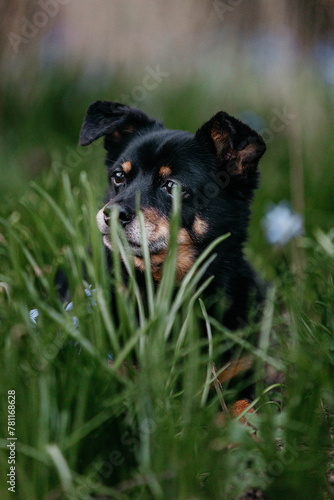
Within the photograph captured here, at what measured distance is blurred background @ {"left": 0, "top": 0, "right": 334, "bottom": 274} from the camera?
3281 mm

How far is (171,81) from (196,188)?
3.40m

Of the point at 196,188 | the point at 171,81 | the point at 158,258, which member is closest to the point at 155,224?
the point at 158,258

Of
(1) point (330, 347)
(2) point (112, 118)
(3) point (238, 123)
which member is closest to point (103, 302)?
(1) point (330, 347)

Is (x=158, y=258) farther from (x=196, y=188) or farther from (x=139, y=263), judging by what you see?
(x=196, y=188)

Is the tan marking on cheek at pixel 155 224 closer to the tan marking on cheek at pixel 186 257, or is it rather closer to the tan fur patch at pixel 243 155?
the tan marking on cheek at pixel 186 257

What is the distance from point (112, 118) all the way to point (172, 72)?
3145 millimetres

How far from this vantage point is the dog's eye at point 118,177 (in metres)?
2.98

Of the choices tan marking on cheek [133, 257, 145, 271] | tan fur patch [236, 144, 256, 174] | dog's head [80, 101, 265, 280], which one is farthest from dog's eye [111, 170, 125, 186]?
tan fur patch [236, 144, 256, 174]

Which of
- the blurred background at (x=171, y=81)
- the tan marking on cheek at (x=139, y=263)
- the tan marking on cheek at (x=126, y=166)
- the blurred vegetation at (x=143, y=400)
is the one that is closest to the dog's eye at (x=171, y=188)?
the tan marking on cheek at (x=126, y=166)

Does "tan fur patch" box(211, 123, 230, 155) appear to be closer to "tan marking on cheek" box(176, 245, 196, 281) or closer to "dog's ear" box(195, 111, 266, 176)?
"dog's ear" box(195, 111, 266, 176)

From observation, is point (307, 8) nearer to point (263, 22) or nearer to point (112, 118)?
Result: point (263, 22)

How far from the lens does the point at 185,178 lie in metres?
2.81

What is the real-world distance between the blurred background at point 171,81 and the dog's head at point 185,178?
69 cm

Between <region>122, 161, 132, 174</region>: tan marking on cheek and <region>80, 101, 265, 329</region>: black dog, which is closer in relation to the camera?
<region>80, 101, 265, 329</region>: black dog
